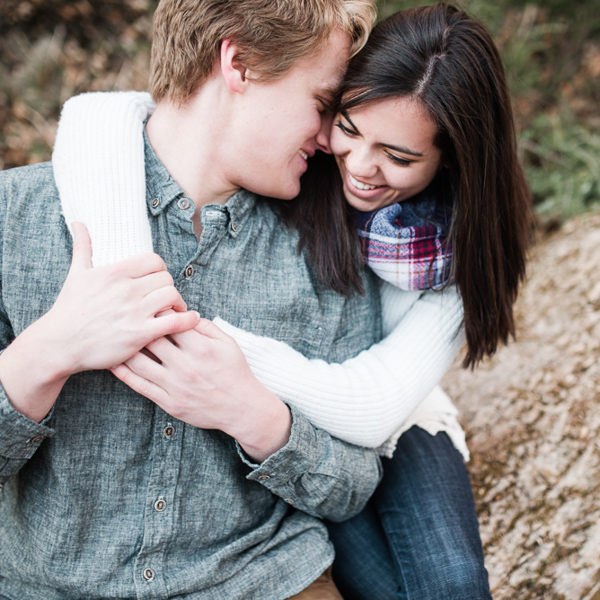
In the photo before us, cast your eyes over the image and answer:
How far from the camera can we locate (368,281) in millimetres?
1852

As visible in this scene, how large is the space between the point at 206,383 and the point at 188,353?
8cm

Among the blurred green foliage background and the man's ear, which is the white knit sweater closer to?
the man's ear

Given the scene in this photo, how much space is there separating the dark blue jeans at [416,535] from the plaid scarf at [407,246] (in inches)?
22.6

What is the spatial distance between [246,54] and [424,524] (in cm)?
147

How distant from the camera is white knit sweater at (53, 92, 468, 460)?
1354 mm

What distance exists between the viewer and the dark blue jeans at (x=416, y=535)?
162cm

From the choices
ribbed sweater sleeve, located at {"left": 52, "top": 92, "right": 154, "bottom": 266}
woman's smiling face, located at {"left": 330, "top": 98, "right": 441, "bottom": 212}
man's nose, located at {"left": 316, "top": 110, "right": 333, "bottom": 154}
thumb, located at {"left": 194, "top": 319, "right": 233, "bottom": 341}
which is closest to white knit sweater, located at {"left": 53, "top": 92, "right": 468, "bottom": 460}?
ribbed sweater sleeve, located at {"left": 52, "top": 92, "right": 154, "bottom": 266}

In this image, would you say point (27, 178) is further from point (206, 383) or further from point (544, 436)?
point (544, 436)

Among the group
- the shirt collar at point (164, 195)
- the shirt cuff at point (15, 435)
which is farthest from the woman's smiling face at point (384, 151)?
the shirt cuff at point (15, 435)

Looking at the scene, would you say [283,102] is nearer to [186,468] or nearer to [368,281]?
[368,281]

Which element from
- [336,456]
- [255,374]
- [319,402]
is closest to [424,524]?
[336,456]

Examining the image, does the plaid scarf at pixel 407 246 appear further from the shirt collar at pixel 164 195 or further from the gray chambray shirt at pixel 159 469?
the shirt collar at pixel 164 195

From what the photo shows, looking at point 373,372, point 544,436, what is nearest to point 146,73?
point 373,372

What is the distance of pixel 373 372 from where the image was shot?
1648 millimetres
